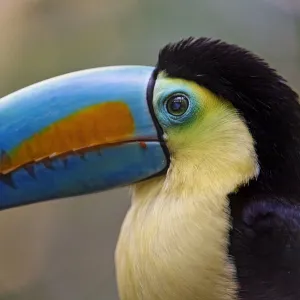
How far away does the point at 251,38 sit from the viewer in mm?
3047

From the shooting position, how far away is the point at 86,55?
316 centimetres

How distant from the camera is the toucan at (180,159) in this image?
1416 mm

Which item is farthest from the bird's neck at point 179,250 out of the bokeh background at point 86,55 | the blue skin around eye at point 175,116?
the bokeh background at point 86,55

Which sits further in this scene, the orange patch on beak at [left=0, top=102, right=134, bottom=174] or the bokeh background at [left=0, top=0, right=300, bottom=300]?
the bokeh background at [left=0, top=0, right=300, bottom=300]

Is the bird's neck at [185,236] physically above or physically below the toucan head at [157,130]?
below

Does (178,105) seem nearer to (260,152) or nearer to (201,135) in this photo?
(201,135)

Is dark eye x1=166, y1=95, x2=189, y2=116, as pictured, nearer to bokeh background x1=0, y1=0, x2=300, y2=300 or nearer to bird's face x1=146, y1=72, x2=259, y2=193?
bird's face x1=146, y1=72, x2=259, y2=193

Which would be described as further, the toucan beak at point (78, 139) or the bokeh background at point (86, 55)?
the bokeh background at point (86, 55)

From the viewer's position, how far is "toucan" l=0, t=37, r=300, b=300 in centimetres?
142

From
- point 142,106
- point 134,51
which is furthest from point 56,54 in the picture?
point 142,106

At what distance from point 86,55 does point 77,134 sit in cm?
173

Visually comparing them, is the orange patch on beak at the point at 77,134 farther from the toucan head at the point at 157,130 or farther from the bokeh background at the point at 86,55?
the bokeh background at the point at 86,55

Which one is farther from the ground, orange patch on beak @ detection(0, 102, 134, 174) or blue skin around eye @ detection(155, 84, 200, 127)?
blue skin around eye @ detection(155, 84, 200, 127)

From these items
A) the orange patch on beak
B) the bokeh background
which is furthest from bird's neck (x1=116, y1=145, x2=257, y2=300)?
the bokeh background
